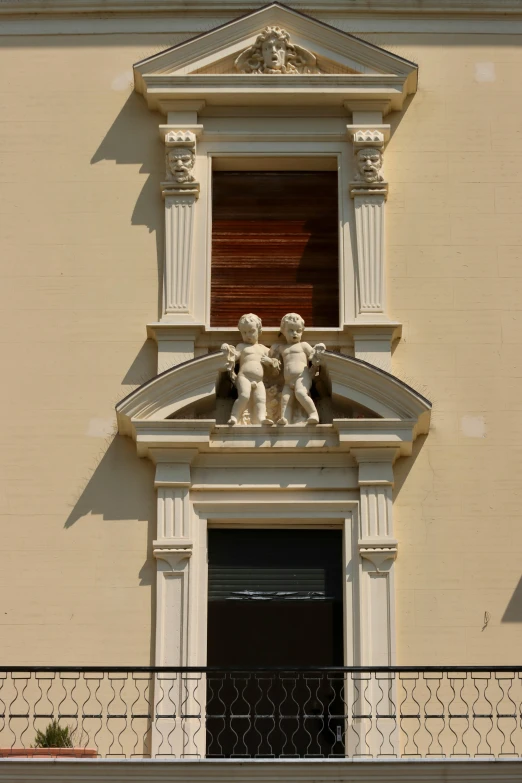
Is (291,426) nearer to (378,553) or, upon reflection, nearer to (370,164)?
(378,553)

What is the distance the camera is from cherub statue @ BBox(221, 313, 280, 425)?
16.4 metres

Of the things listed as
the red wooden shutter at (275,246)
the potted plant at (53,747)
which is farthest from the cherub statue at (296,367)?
the potted plant at (53,747)

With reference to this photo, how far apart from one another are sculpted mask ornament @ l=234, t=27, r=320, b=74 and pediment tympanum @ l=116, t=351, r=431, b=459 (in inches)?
121

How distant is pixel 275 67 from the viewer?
697 inches

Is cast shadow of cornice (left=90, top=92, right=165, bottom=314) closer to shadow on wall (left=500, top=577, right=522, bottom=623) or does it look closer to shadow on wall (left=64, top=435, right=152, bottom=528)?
shadow on wall (left=64, top=435, right=152, bottom=528)

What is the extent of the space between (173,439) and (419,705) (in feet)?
10.3

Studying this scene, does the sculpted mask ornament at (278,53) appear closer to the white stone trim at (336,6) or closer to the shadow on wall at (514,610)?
the white stone trim at (336,6)

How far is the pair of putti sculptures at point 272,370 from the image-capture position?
647 inches

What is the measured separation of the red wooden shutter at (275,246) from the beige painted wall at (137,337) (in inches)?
23.8

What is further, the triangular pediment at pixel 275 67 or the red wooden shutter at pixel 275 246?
the triangular pediment at pixel 275 67

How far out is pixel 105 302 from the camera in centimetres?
1703

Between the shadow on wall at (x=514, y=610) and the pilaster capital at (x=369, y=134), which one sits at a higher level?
the pilaster capital at (x=369, y=134)

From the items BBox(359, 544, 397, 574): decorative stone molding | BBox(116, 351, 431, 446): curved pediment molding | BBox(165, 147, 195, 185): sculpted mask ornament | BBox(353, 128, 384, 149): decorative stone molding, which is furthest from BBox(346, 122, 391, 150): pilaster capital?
BBox(359, 544, 397, 574): decorative stone molding

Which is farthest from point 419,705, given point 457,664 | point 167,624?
point 167,624
